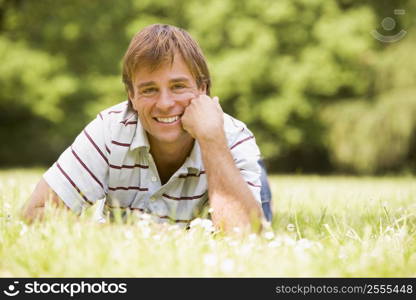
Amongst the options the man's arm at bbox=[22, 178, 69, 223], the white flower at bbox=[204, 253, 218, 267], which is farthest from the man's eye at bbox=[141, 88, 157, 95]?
the white flower at bbox=[204, 253, 218, 267]

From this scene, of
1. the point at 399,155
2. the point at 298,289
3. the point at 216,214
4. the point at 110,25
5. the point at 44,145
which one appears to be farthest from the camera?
the point at 44,145

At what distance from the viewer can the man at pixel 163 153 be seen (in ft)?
8.18

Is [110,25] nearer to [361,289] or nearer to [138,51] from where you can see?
[138,51]

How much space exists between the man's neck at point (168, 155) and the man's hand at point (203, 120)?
169 millimetres

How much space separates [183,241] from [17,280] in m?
0.58

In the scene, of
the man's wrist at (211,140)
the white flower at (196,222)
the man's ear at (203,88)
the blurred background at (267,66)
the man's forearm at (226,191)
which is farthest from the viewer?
the blurred background at (267,66)

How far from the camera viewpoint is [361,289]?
67.1 inches

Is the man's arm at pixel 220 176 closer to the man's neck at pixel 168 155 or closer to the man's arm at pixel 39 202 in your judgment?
the man's neck at pixel 168 155

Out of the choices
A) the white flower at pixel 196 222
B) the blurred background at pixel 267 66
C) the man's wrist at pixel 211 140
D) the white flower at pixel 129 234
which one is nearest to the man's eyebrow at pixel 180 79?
the man's wrist at pixel 211 140

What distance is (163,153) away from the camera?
2.75 metres

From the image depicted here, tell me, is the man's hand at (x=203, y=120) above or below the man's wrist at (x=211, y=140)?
above

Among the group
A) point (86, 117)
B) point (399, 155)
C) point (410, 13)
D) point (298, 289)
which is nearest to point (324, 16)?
point (410, 13)

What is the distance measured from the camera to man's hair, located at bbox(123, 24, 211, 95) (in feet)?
8.32

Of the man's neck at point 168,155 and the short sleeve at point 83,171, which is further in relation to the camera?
the man's neck at point 168,155
